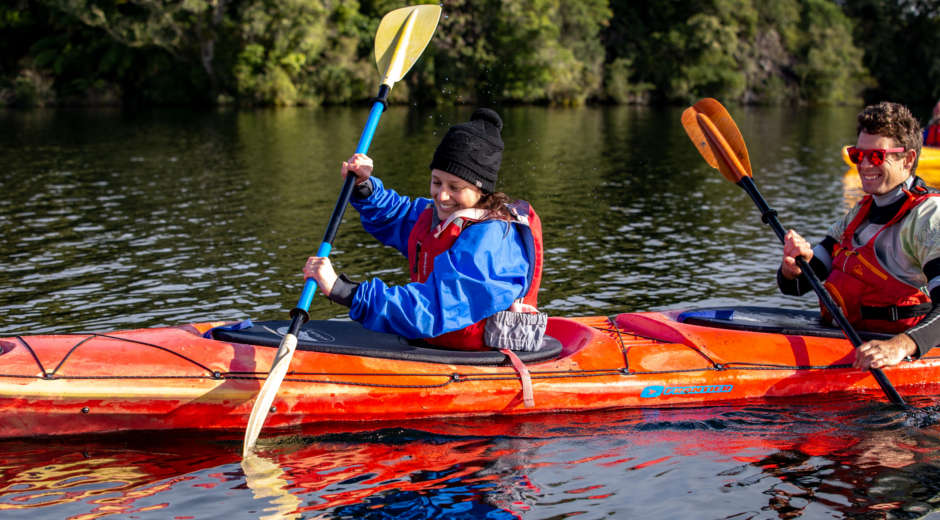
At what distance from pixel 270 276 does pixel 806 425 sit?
498 centimetres

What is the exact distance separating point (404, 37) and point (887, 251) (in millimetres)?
A: 3303

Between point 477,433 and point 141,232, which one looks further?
point 141,232

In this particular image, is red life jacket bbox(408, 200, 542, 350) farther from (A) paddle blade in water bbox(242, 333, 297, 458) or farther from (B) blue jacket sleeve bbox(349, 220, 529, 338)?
(A) paddle blade in water bbox(242, 333, 297, 458)

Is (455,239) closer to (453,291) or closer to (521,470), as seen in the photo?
(453,291)

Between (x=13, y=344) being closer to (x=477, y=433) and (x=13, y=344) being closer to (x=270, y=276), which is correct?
(x=477, y=433)

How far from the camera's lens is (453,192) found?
4555 mm

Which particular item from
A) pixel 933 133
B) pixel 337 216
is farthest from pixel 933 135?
pixel 337 216

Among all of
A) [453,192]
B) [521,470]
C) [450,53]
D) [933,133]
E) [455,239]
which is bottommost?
[521,470]

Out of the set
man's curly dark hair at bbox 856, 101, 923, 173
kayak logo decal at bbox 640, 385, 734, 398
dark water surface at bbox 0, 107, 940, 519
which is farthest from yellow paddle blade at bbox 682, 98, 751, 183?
dark water surface at bbox 0, 107, 940, 519

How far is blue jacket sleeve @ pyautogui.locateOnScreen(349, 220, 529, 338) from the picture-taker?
436cm

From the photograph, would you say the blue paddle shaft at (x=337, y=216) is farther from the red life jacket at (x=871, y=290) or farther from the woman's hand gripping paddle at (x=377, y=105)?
the red life jacket at (x=871, y=290)

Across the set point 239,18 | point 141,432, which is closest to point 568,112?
point 239,18

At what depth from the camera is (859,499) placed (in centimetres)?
404

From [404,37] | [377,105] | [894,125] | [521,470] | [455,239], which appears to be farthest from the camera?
[404,37]
